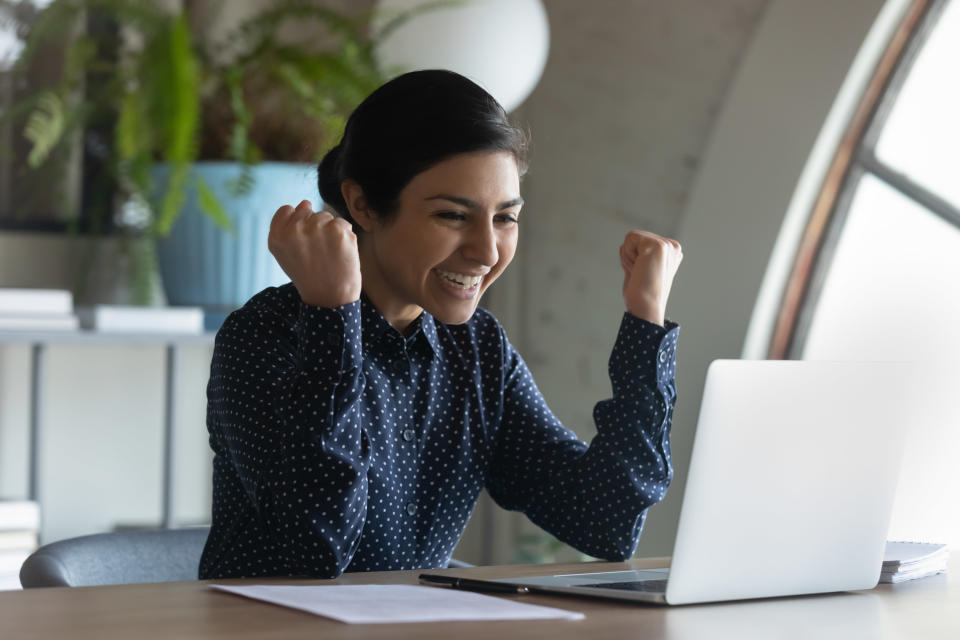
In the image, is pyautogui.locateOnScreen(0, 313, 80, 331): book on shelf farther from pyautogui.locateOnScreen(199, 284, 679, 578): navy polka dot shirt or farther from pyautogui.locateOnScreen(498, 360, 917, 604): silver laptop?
pyautogui.locateOnScreen(498, 360, 917, 604): silver laptop

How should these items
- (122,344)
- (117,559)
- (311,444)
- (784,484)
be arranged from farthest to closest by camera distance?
(122,344) → (117,559) → (311,444) → (784,484)

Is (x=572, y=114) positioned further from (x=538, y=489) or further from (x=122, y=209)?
(x=538, y=489)

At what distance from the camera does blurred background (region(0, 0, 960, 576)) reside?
8.51 ft

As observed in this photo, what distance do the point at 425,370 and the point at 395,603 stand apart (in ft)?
2.15

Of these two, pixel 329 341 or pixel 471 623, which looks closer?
pixel 471 623

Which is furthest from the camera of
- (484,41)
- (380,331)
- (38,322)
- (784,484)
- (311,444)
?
(484,41)

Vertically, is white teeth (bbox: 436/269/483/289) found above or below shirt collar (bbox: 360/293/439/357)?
above

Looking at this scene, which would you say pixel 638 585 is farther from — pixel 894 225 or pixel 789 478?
pixel 894 225

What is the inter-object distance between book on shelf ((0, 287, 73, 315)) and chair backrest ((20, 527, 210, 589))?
1003 mm

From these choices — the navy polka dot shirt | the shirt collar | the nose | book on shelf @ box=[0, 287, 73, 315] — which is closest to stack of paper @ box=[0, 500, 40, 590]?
book on shelf @ box=[0, 287, 73, 315]

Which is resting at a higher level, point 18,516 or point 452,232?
point 452,232

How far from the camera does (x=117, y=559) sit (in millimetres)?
1416

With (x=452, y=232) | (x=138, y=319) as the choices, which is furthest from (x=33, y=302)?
(x=452, y=232)

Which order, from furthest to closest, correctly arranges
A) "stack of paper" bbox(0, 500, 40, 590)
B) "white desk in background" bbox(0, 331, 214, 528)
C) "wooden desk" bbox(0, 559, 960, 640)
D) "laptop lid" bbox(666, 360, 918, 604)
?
"white desk in background" bbox(0, 331, 214, 528), "stack of paper" bbox(0, 500, 40, 590), "laptop lid" bbox(666, 360, 918, 604), "wooden desk" bbox(0, 559, 960, 640)
